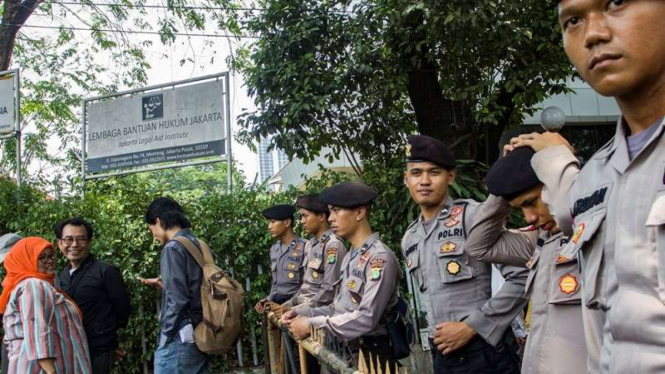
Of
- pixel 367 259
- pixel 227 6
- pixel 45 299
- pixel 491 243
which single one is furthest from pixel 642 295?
pixel 227 6

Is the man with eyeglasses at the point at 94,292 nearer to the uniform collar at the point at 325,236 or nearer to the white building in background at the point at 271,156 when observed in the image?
the uniform collar at the point at 325,236

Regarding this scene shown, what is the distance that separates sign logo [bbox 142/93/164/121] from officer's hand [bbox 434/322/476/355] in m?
5.93

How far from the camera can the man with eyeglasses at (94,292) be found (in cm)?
443

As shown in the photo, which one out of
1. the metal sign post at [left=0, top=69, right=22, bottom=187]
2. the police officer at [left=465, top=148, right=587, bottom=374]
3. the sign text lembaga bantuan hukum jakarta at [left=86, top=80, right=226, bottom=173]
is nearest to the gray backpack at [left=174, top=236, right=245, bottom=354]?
the police officer at [left=465, top=148, right=587, bottom=374]

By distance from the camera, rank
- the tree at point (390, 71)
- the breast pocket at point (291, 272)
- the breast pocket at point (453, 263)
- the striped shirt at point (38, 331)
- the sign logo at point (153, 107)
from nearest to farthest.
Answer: the breast pocket at point (453, 263), the striped shirt at point (38, 331), the breast pocket at point (291, 272), the tree at point (390, 71), the sign logo at point (153, 107)

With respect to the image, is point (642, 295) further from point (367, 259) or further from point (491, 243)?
point (367, 259)

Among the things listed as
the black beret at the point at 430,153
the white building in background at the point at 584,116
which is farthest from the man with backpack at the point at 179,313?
the white building in background at the point at 584,116

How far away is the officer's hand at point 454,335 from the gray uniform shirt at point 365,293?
51 centimetres

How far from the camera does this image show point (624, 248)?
1.01 m

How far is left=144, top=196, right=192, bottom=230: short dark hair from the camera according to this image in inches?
170

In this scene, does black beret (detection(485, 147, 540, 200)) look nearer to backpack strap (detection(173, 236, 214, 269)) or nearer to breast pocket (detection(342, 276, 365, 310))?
breast pocket (detection(342, 276, 365, 310))

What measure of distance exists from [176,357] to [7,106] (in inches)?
233

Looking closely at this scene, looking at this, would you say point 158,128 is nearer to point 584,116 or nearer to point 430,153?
point 430,153

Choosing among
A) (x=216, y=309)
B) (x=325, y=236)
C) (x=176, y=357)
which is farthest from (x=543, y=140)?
(x=325, y=236)
